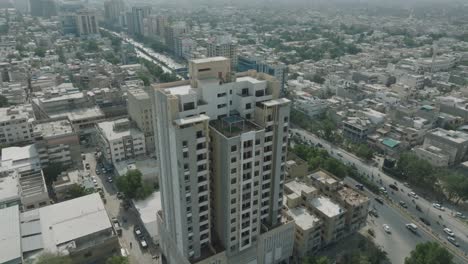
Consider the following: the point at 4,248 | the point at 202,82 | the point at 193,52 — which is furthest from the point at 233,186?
the point at 193,52

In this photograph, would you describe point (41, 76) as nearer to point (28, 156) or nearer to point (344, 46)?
point (28, 156)

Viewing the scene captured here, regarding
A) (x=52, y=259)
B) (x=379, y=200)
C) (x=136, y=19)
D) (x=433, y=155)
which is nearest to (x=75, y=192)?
(x=52, y=259)

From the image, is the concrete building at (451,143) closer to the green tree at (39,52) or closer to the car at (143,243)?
the car at (143,243)

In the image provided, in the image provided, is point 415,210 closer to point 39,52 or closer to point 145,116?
point 145,116

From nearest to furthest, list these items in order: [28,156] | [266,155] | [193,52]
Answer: [266,155]
[28,156]
[193,52]

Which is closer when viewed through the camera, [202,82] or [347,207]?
[202,82]
